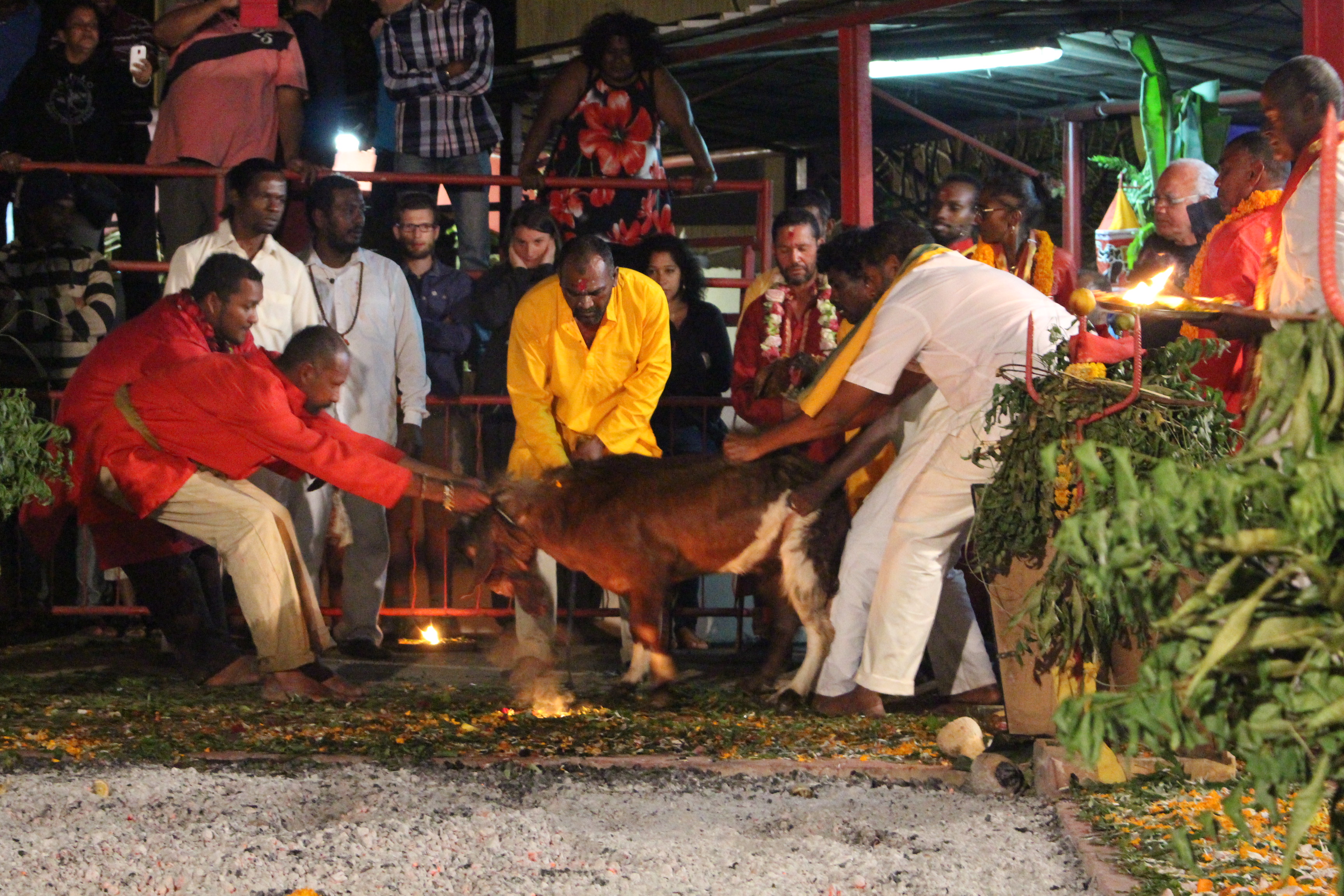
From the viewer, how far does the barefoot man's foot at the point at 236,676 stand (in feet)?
23.9

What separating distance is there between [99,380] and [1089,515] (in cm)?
605

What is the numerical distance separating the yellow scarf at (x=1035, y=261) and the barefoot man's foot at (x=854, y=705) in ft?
8.40

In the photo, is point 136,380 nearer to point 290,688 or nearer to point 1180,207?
point 290,688

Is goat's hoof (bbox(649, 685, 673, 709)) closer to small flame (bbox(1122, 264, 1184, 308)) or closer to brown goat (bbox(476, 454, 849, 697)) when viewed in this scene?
brown goat (bbox(476, 454, 849, 697))

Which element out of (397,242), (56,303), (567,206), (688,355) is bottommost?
(688,355)

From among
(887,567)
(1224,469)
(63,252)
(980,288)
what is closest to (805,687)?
(887,567)

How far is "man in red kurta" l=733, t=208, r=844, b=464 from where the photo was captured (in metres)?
7.84

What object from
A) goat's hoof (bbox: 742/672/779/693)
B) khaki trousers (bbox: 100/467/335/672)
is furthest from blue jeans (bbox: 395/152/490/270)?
goat's hoof (bbox: 742/672/779/693)

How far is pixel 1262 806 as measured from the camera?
8.87ft

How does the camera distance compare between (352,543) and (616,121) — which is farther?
(616,121)

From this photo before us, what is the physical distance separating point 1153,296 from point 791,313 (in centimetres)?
482

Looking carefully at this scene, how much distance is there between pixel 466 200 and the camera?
9.33m

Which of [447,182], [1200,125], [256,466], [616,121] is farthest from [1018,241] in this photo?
[256,466]

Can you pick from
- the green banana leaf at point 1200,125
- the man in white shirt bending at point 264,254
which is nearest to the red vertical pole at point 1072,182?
the green banana leaf at point 1200,125
